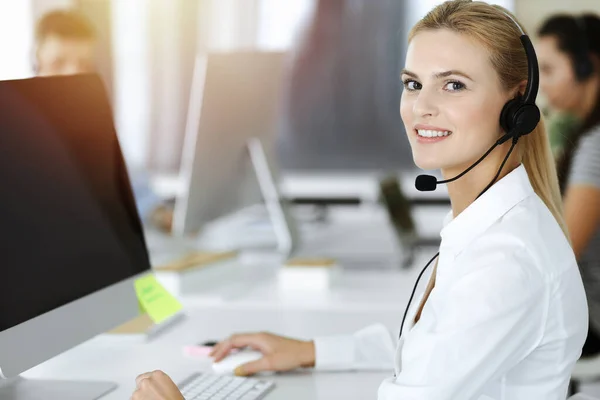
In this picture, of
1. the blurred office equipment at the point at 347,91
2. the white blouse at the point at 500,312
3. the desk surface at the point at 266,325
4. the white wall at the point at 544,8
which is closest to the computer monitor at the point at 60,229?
the desk surface at the point at 266,325

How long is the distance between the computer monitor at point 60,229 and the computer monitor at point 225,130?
2.34 ft

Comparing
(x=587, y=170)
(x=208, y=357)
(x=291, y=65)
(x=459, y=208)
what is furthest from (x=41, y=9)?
(x=459, y=208)

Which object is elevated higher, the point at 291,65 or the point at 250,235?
the point at 291,65

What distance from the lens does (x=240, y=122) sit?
246 cm

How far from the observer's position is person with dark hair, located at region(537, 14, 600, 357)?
8.44ft

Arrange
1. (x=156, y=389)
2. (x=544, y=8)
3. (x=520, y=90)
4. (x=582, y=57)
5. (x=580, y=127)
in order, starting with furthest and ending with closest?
(x=544, y=8)
(x=582, y=57)
(x=580, y=127)
(x=520, y=90)
(x=156, y=389)

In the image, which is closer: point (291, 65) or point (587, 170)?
point (587, 170)

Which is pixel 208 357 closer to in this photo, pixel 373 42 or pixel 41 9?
pixel 373 42

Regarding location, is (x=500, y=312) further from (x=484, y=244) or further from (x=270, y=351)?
(x=270, y=351)

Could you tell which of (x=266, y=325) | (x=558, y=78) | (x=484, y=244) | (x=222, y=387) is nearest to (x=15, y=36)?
(x=558, y=78)

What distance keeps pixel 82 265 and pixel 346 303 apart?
875mm

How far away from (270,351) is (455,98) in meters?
0.56

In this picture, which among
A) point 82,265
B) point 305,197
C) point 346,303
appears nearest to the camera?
point 82,265

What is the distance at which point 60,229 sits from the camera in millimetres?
1330
